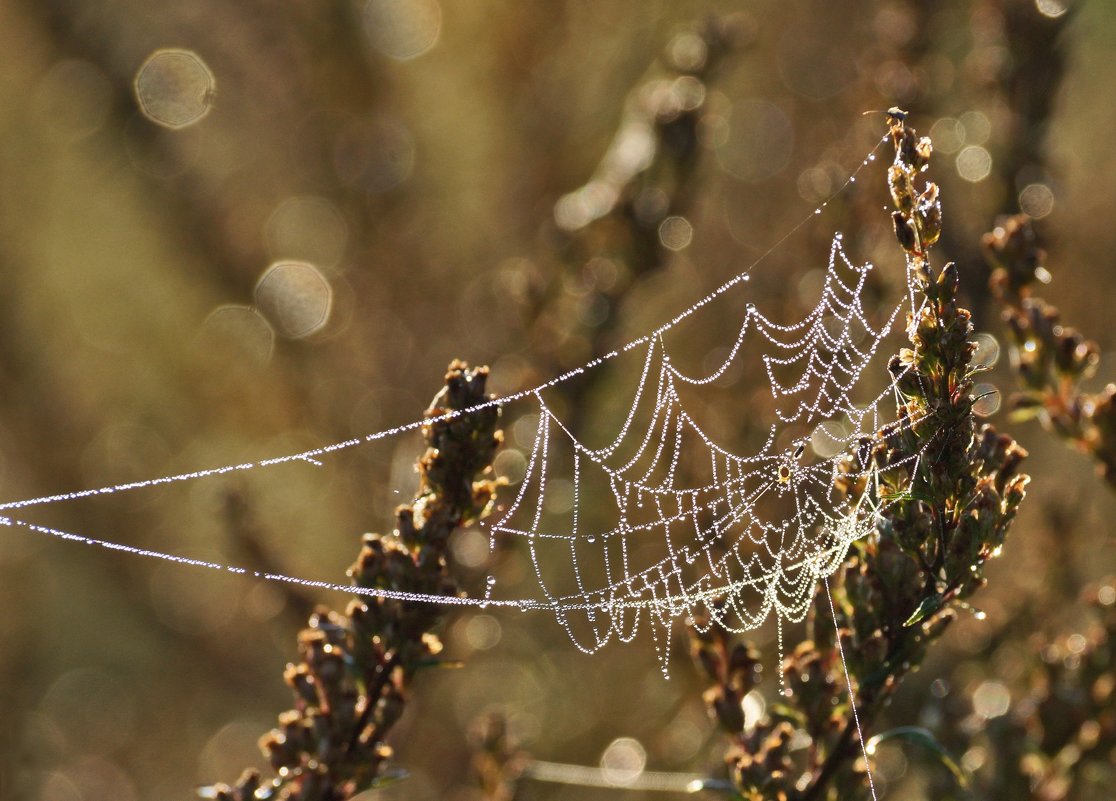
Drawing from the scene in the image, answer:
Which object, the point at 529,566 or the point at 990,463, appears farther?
the point at 529,566

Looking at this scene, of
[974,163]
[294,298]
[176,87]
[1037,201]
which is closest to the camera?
[1037,201]

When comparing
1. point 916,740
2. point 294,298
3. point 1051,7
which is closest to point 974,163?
point 1051,7

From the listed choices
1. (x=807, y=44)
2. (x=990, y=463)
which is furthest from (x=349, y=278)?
(x=990, y=463)

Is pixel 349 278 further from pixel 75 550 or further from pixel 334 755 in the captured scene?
pixel 334 755

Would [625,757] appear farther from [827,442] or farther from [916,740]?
[916,740]

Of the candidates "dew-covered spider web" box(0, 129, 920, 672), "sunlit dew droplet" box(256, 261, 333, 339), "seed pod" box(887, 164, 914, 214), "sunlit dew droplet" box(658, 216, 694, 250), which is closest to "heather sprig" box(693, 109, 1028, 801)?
"seed pod" box(887, 164, 914, 214)

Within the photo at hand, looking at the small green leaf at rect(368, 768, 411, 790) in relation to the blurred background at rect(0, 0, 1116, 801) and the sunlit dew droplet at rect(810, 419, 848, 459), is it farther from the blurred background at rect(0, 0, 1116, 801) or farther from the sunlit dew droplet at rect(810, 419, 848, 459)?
the sunlit dew droplet at rect(810, 419, 848, 459)
